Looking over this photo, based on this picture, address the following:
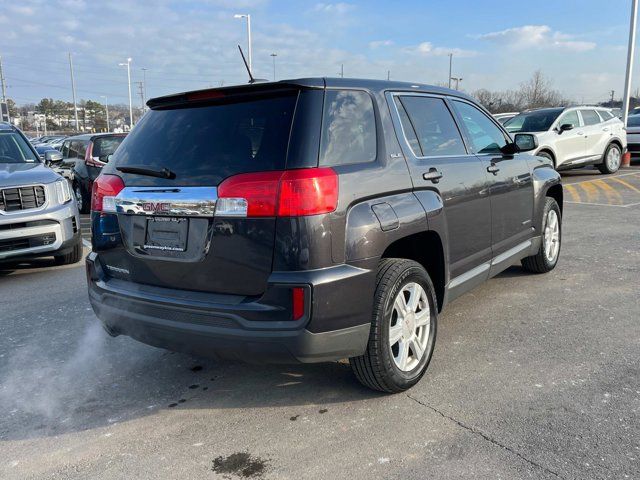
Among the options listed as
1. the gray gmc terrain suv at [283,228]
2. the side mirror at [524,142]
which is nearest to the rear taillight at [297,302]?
the gray gmc terrain suv at [283,228]

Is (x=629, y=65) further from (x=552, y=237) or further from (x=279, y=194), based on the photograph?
(x=279, y=194)

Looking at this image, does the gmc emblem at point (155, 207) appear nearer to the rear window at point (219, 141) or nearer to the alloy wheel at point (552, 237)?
the rear window at point (219, 141)

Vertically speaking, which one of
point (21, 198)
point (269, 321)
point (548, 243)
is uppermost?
point (21, 198)

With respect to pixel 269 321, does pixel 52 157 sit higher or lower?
higher

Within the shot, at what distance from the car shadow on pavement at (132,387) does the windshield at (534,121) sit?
11284 millimetres

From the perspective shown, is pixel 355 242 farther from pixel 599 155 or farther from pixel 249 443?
pixel 599 155

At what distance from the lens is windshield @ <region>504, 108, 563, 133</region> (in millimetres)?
13086

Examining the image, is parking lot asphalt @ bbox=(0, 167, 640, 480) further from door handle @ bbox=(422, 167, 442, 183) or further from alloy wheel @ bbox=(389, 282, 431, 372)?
door handle @ bbox=(422, 167, 442, 183)

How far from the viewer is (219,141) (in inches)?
116

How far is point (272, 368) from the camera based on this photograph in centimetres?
376

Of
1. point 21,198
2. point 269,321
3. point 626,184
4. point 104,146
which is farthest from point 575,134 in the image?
point 269,321

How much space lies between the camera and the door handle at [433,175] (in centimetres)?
346

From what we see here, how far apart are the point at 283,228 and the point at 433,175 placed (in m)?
1.32

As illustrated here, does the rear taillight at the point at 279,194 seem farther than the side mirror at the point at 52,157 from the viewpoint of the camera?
No
